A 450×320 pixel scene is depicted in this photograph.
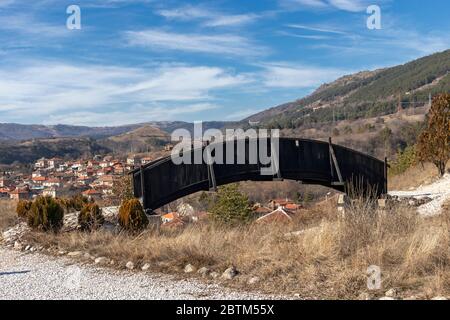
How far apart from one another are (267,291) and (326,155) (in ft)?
29.2

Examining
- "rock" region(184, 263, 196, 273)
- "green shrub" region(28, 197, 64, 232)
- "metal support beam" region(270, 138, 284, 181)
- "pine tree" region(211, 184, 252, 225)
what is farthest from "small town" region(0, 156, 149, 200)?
"rock" region(184, 263, 196, 273)

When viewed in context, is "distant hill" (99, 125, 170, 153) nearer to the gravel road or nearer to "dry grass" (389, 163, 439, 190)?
"dry grass" (389, 163, 439, 190)

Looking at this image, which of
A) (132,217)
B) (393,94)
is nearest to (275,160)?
(132,217)

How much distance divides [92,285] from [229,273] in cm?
169

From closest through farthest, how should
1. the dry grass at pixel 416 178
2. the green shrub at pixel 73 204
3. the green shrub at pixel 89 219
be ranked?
the green shrub at pixel 89 219 < the green shrub at pixel 73 204 < the dry grass at pixel 416 178

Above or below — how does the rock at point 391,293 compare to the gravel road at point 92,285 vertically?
above

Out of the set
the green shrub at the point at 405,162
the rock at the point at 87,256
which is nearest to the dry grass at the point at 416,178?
the green shrub at the point at 405,162

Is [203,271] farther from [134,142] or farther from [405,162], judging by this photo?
[134,142]

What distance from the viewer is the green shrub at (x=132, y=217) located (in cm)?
928

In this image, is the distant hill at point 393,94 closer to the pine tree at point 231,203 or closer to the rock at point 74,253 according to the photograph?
the pine tree at point 231,203

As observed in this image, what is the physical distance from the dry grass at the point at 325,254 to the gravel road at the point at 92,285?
39 centimetres

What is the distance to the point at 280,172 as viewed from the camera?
42.4ft

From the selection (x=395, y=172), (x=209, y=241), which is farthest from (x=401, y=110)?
(x=209, y=241)

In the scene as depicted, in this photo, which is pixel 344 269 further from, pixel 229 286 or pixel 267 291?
pixel 229 286
